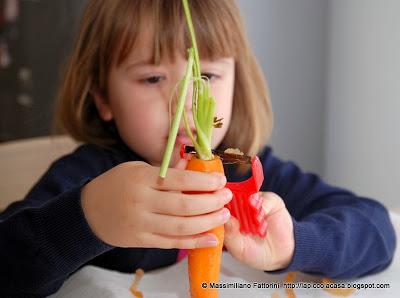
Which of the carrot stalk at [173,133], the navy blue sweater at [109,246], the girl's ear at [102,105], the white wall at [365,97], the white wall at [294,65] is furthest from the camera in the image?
the white wall at [294,65]

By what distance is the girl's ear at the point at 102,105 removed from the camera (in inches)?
30.6

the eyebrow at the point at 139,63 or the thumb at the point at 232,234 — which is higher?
the eyebrow at the point at 139,63

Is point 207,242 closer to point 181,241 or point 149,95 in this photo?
point 181,241

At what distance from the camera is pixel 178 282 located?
24.2 inches

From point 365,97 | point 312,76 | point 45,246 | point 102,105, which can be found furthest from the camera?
point 312,76

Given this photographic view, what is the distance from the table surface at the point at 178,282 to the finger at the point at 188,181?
181mm

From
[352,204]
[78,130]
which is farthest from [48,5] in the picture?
[352,204]

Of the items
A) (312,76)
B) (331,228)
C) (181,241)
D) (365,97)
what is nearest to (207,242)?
(181,241)

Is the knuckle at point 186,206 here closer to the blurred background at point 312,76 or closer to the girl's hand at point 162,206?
the girl's hand at point 162,206

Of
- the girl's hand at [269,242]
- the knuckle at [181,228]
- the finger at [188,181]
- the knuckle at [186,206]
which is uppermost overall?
the finger at [188,181]

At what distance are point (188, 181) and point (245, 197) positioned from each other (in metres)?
0.06

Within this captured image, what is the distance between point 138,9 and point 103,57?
9 cm

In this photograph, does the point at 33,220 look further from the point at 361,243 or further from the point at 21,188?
the point at 21,188

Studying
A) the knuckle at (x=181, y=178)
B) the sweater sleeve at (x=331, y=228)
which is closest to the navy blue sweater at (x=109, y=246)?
the sweater sleeve at (x=331, y=228)
